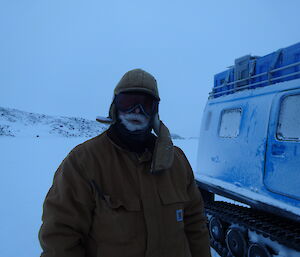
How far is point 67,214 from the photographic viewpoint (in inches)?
57.8

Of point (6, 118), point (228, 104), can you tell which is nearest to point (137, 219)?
point (228, 104)

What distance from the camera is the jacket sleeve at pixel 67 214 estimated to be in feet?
4.75

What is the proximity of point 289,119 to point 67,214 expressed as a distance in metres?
2.68

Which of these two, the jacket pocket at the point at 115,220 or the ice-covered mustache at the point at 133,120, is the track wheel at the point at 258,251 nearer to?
the jacket pocket at the point at 115,220

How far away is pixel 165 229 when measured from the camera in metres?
1.61

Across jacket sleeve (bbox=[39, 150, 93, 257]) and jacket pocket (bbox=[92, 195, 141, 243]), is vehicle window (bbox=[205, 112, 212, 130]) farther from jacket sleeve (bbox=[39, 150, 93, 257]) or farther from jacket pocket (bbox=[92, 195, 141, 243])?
jacket sleeve (bbox=[39, 150, 93, 257])

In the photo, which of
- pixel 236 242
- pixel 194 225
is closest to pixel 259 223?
pixel 236 242

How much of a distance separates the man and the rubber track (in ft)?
5.64

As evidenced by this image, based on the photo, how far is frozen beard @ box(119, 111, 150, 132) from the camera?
1.72 metres

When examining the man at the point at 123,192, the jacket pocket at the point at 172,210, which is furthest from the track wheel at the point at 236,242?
the jacket pocket at the point at 172,210

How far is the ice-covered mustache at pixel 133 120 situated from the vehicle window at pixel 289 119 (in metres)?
2.01

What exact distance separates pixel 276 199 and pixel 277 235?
0.42 m

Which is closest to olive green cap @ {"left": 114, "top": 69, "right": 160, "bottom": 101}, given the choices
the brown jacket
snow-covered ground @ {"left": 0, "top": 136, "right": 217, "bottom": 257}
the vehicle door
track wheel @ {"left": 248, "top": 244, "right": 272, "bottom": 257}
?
the brown jacket

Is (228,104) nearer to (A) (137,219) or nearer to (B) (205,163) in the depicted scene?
(B) (205,163)
